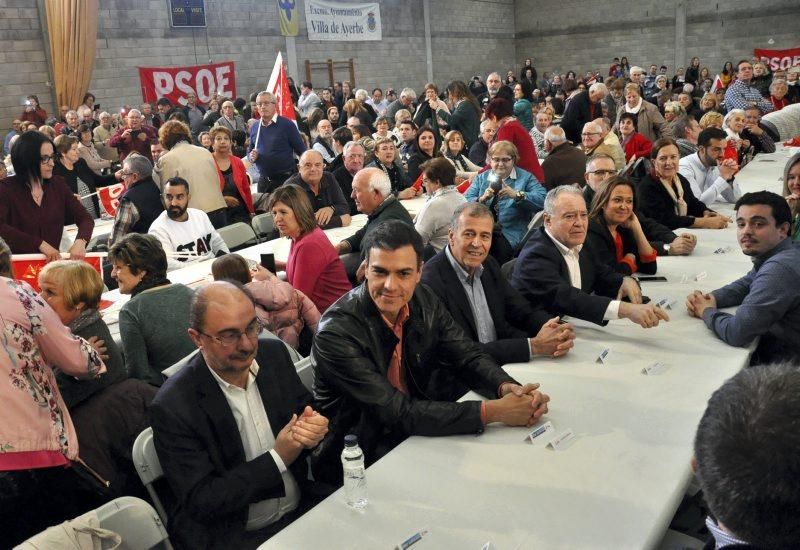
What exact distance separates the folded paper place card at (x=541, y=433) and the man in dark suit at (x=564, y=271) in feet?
2.98

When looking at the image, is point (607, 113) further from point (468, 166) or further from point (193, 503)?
point (193, 503)

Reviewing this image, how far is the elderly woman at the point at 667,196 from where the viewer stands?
14.7ft

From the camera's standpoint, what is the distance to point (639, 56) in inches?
783

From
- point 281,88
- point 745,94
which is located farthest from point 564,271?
point 745,94

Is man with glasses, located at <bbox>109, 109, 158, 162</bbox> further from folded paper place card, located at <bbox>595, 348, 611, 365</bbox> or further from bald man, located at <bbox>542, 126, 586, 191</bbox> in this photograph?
folded paper place card, located at <bbox>595, 348, 611, 365</bbox>

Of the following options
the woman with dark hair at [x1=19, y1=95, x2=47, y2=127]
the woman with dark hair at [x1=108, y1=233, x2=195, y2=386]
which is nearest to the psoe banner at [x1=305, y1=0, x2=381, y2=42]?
the woman with dark hair at [x1=19, y1=95, x2=47, y2=127]

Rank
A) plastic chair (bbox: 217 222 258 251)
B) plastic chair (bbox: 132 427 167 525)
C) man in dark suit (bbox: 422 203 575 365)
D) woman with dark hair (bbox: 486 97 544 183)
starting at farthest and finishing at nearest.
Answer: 1. woman with dark hair (bbox: 486 97 544 183)
2. plastic chair (bbox: 217 222 258 251)
3. man in dark suit (bbox: 422 203 575 365)
4. plastic chair (bbox: 132 427 167 525)

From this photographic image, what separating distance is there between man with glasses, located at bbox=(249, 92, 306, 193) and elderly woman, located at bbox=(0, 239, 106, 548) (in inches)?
169

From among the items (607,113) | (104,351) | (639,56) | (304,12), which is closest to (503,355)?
(104,351)

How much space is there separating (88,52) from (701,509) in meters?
12.0

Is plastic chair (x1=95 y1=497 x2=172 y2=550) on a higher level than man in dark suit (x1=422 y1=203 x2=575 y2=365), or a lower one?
lower

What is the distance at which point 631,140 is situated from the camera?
671 centimetres

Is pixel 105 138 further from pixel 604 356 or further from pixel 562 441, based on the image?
pixel 562 441

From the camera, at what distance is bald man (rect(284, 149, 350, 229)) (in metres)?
5.05
